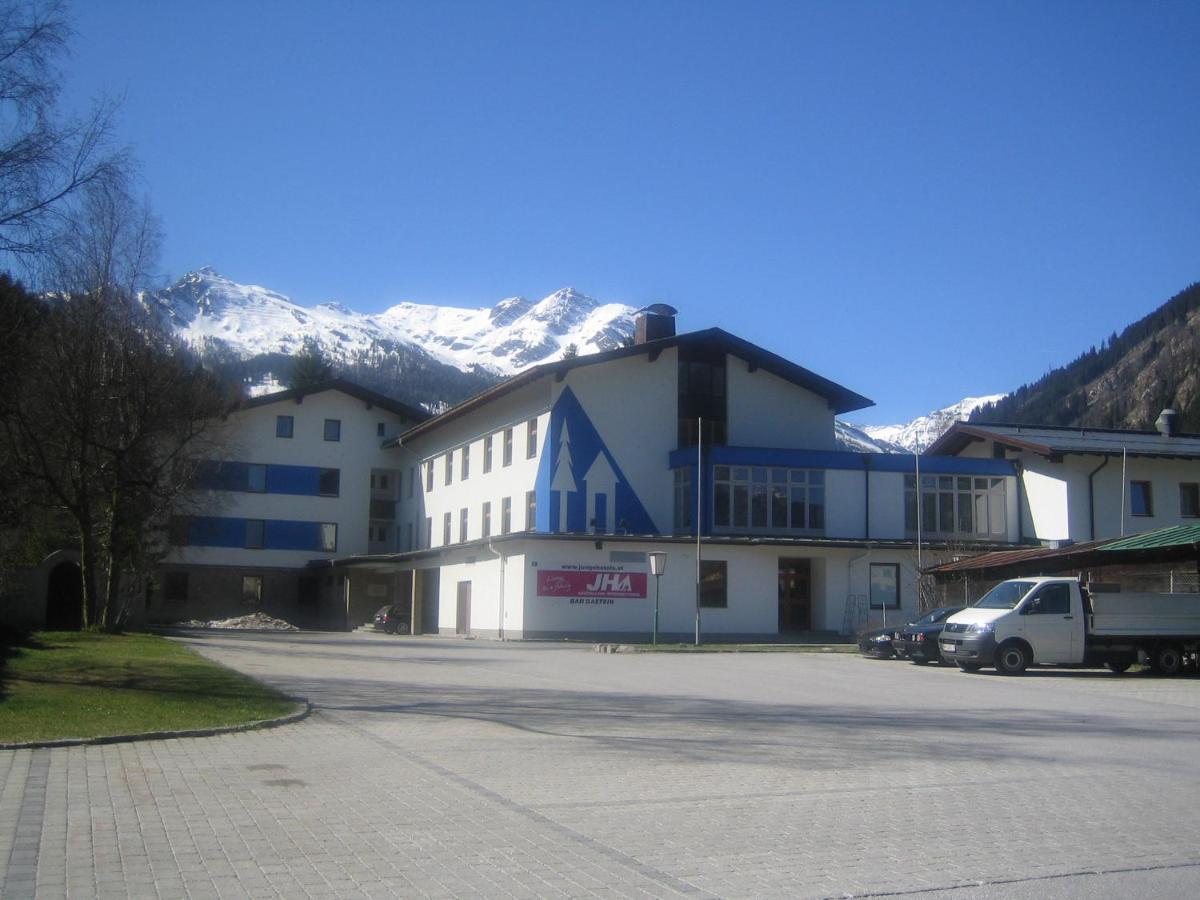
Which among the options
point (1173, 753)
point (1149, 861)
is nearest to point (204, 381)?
point (1173, 753)

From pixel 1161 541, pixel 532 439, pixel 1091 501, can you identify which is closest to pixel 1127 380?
pixel 1091 501

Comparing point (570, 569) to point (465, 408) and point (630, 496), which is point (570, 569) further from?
point (465, 408)

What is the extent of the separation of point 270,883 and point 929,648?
24.0m

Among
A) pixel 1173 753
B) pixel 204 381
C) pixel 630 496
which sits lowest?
pixel 1173 753

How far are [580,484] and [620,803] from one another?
3446 cm

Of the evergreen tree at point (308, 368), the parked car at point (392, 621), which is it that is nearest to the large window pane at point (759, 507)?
the parked car at point (392, 621)

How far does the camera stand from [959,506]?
4641 centimetres

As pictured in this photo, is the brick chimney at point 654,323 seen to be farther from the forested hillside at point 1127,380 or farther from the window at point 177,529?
the forested hillside at point 1127,380

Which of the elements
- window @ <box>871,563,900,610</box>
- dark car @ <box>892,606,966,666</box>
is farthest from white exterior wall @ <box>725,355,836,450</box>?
dark car @ <box>892,606,966,666</box>

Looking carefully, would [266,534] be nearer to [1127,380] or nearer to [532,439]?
[532,439]

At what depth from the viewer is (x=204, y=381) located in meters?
36.9

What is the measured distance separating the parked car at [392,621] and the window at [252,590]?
1019 centimetres

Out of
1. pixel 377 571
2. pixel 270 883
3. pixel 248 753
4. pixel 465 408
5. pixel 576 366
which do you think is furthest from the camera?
pixel 377 571

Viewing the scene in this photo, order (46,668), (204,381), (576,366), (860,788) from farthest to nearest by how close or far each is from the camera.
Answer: (576,366)
(204,381)
(46,668)
(860,788)
